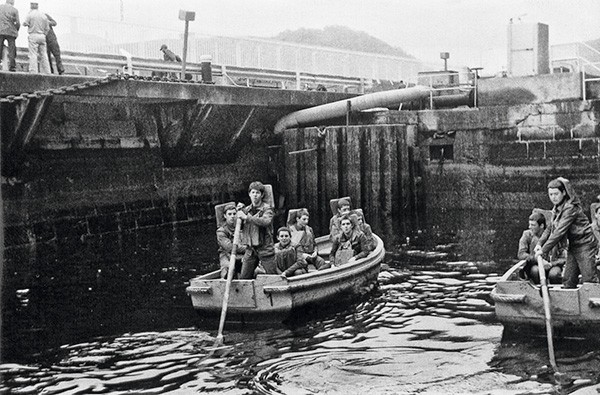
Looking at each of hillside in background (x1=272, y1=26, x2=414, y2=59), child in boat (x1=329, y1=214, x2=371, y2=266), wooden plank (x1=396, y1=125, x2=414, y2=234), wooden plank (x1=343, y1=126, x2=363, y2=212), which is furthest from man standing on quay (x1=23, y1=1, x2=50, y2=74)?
hillside in background (x1=272, y1=26, x2=414, y2=59)

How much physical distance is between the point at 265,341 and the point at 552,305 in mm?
3963

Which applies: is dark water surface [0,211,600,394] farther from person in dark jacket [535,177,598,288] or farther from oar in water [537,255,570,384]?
person in dark jacket [535,177,598,288]

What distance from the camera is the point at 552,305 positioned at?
1146 centimetres

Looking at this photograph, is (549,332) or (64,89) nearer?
(549,332)

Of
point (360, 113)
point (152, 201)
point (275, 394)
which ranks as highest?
point (360, 113)

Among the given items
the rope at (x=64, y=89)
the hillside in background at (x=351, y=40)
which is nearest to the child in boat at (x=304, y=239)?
the rope at (x=64, y=89)

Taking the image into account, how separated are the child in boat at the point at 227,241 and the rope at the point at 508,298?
3.99 metres

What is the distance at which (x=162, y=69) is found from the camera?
2441 cm

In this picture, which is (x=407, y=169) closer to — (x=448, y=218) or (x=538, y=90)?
(x=448, y=218)

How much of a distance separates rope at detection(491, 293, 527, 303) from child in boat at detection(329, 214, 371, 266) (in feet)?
12.4

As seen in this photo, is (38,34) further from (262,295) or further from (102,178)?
(262,295)

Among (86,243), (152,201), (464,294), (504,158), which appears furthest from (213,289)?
(504,158)

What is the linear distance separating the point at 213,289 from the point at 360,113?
16.0m

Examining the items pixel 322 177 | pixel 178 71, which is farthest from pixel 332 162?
pixel 178 71
